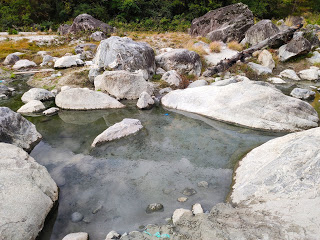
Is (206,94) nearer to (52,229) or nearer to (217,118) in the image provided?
(217,118)

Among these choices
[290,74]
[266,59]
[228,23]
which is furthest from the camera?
[228,23]

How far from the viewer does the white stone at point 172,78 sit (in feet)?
42.3

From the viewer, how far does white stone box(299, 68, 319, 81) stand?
1421cm

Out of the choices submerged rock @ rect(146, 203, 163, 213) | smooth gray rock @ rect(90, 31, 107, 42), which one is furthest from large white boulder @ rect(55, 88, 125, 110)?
smooth gray rock @ rect(90, 31, 107, 42)

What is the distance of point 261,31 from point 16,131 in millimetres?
18775

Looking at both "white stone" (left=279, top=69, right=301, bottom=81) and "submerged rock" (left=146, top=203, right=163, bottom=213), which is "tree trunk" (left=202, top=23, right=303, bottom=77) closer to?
"white stone" (left=279, top=69, right=301, bottom=81)

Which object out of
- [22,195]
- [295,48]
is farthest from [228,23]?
[22,195]

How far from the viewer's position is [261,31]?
18.8 metres

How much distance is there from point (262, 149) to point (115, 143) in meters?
4.26

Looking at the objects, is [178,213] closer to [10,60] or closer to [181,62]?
[181,62]

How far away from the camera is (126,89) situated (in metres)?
11.2

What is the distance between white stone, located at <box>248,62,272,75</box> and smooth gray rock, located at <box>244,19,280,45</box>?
495 centimetres

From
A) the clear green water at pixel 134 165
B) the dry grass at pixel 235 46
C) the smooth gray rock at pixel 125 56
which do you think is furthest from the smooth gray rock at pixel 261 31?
the clear green water at pixel 134 165

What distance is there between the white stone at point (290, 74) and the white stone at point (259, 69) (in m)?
0.85
